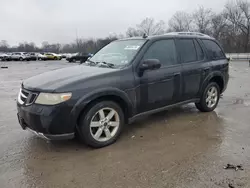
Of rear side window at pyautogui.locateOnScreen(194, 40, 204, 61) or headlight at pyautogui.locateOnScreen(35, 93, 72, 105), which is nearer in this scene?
headlight at pyautogui.locateOnScreen(35, 93, 72, 105)

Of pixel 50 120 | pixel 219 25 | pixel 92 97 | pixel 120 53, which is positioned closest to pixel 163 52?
pixel 120 53

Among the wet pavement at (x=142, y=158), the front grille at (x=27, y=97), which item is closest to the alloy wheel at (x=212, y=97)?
the wet pavement at (x=142, y=158)

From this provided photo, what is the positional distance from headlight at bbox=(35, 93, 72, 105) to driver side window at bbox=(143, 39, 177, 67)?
5.28 ft

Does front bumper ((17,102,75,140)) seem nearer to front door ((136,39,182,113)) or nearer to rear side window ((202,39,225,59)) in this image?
front door ((136,39,182,113))

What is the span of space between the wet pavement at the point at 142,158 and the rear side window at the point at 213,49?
154 centimetres

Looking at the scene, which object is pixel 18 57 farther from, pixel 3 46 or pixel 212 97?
pixel 3 46

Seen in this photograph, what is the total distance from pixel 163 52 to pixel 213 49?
1704mm

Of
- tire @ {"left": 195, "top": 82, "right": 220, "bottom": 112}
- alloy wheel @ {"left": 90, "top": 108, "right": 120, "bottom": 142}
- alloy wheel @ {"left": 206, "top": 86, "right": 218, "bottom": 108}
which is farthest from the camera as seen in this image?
alloy wheel @ {"left": 206, "top": 86, "right": 218, "bottom": 108}

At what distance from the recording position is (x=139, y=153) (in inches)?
138

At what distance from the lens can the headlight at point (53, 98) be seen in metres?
3.24

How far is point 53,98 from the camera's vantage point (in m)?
3.24

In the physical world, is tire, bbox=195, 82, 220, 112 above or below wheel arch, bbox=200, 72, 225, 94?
below

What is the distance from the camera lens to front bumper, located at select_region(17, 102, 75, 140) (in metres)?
3.22

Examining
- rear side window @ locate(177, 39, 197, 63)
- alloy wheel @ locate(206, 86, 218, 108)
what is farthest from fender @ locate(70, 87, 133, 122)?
alloy wheel @ locate(206, 86, 218, 108)
